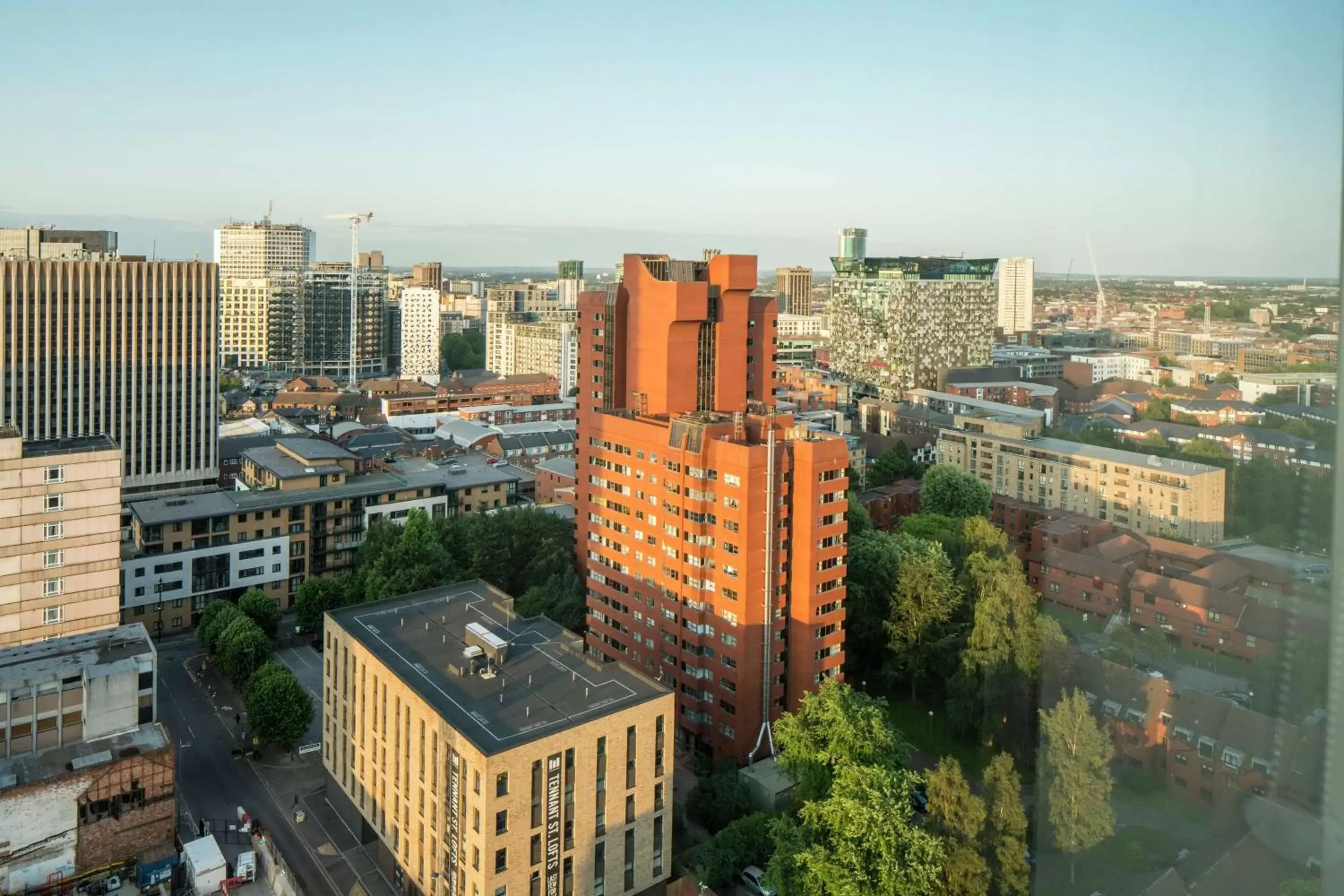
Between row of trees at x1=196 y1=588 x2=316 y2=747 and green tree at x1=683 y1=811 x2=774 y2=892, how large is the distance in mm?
3452

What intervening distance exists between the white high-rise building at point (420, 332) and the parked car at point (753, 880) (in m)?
26.5

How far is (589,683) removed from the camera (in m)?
5.64

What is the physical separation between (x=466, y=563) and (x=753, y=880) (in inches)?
207

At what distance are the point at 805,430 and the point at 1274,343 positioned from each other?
672 cm

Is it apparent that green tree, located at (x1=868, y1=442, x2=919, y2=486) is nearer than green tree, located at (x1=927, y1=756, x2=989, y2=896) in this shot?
No

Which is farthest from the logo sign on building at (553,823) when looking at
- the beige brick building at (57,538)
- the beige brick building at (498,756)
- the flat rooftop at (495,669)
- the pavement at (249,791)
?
the beige brick building at (57,538)

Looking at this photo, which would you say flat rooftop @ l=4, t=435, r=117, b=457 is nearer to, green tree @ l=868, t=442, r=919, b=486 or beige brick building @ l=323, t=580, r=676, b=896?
beige brick building @ l=323, t=580, r=676, b=896

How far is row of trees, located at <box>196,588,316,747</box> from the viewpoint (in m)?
7.34

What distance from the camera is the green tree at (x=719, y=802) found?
20.8 ft

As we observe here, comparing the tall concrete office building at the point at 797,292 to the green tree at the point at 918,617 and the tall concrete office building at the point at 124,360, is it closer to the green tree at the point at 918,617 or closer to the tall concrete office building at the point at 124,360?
the tall concrete office building at the point at 124,360

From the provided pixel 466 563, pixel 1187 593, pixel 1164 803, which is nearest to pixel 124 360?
pixel 466 563

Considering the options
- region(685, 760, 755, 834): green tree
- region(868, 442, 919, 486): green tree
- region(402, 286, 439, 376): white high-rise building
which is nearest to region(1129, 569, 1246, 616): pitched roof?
region(685, 760, 755, 834): green tree

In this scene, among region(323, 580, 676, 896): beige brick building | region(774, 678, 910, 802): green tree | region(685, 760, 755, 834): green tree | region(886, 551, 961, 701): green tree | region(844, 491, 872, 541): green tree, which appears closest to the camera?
region(323, 580, 676, 896): beige brick building

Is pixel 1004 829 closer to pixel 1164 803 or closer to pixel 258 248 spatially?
pixel 1164 803
